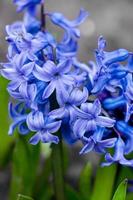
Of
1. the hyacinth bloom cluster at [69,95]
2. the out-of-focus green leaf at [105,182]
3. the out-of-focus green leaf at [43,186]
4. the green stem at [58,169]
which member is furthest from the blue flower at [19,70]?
the out-of-focus green leaf at [43,186]

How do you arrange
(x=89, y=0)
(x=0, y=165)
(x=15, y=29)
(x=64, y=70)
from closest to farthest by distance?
(x=64, y=70)
(x=15, y=29)
(x=0, y=165)
(x=89, y=0)

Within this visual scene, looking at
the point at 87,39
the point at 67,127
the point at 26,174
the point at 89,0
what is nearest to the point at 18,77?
the point at 67,127

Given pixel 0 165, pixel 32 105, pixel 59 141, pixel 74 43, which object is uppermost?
pixel 74 43

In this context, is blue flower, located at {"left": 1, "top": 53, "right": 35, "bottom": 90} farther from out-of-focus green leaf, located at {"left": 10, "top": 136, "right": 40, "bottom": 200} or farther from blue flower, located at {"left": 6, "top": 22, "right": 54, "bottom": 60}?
out-of-focus green leaf, located at {"left": 10, "top": 136, "right": 40, "bottom": 200}

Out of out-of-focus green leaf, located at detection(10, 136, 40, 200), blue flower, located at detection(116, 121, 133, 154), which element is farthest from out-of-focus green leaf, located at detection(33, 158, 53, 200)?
A: blue flower, located at detection(116, 121, 133, 154)

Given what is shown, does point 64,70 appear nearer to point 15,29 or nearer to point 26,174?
point 15,29

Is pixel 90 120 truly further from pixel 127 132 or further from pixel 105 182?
pixel 105 182

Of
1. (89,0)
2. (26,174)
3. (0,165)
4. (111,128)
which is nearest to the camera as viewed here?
(111,128)
